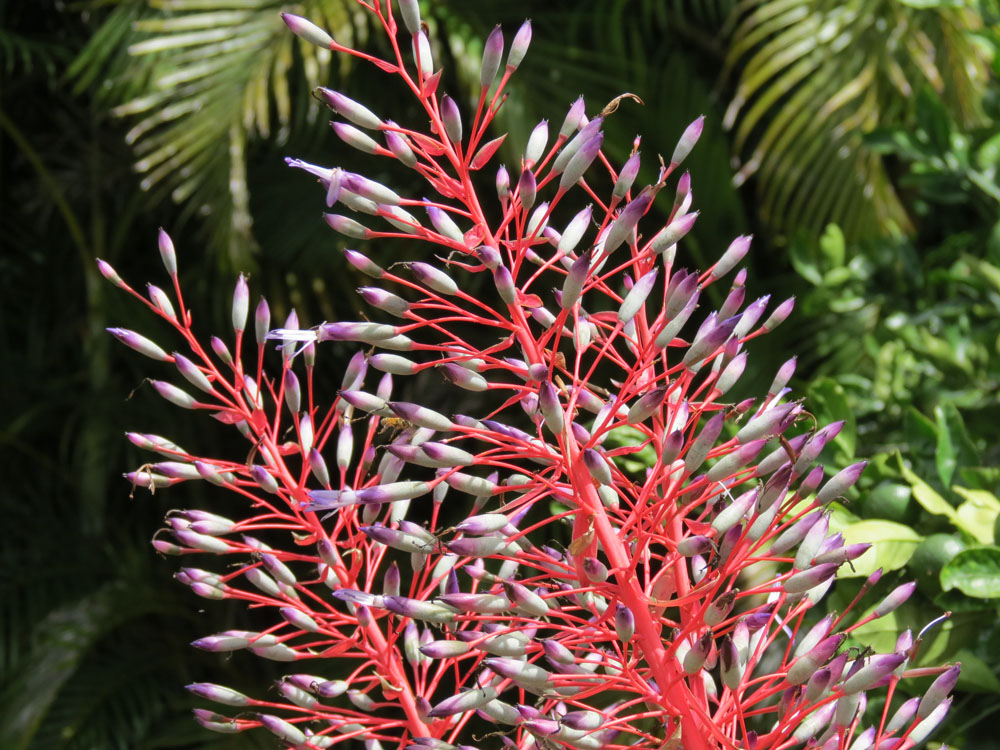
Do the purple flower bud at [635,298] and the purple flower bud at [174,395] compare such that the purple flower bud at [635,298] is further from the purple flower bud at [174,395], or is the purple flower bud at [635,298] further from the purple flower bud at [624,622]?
the purple flower bud at [174,395]

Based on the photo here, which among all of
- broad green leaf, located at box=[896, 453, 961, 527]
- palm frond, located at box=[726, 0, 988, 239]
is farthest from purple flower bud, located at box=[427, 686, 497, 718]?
palm frond, located at box=[726, 0, 988, 239]

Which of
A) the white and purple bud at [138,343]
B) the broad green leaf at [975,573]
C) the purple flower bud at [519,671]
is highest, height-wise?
the white and purple bud at [138,343]

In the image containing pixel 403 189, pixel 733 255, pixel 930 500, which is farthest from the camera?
pixel 403 189

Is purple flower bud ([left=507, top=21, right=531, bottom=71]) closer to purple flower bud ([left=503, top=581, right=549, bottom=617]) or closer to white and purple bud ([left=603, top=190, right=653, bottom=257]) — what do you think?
white and purple bud ([left=603, top=190, right=653, bottom=257])

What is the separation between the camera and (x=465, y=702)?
57 cm

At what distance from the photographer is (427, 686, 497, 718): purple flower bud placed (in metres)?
0.57

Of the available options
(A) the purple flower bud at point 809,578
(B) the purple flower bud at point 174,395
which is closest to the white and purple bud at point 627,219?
(A) the purple flower bud at point 809,578

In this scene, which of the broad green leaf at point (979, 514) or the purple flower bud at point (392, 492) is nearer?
the purple flower bud at point (392, 492)

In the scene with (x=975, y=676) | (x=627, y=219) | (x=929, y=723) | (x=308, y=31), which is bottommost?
(x=975, y=676)

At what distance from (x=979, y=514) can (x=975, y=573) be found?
14 centimetres

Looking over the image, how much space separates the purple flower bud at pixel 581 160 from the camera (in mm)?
581

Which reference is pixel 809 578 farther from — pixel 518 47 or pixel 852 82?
pixel 852 82

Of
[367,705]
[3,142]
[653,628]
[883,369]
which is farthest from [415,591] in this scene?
[3,142]

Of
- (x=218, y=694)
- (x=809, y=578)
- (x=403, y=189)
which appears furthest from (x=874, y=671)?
(x=403, y=189)
